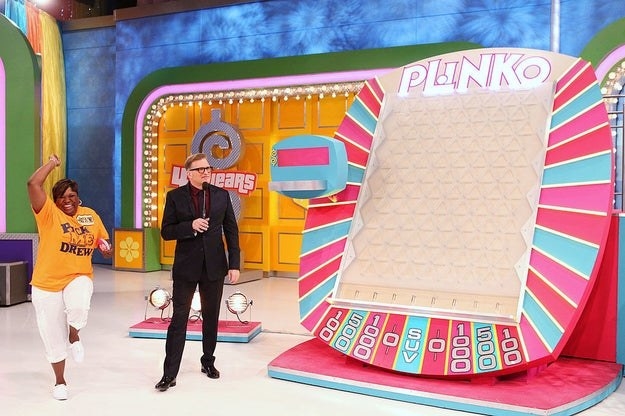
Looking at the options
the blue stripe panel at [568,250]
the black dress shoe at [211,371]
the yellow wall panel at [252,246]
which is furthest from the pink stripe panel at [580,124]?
the yellow wall panel at [252,246]

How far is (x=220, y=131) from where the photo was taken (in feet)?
29.3

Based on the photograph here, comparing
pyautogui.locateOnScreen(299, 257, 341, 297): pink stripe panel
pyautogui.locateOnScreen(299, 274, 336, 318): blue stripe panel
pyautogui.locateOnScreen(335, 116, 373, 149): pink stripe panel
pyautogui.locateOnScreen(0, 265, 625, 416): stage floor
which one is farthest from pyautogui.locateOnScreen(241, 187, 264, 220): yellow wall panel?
pyautogui.locateOnScreen(299, 274, 336, 318): blue stripe panel

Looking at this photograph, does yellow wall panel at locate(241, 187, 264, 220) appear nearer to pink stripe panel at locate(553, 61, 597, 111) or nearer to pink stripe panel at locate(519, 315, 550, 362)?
pink stripe panel at locate(553, 61, 597, 111)

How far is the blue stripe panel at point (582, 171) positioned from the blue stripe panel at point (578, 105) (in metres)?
0.29

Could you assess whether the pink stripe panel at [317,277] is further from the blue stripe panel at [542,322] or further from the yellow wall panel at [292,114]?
the yellow wall panel at [292,114]

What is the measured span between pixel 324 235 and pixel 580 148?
1.67m

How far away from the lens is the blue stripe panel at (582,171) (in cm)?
373

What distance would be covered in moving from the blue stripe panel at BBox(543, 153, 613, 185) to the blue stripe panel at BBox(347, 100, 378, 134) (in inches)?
49.0

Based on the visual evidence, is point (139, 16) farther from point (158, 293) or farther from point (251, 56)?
point (158, 293)

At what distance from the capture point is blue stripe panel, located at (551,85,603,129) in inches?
154

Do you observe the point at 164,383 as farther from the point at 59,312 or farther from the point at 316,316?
the point at 316,316

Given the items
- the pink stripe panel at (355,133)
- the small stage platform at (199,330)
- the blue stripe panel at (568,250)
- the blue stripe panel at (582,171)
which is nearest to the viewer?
the blue stripe panel at (568,250)

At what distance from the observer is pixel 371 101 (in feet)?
15.5

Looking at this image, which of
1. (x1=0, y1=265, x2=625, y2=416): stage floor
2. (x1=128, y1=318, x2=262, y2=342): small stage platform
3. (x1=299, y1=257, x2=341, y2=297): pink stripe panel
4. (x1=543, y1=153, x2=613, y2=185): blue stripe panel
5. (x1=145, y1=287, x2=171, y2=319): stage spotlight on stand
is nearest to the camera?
(x1=0, y1=265, x2=625, y2=416): stage floor
